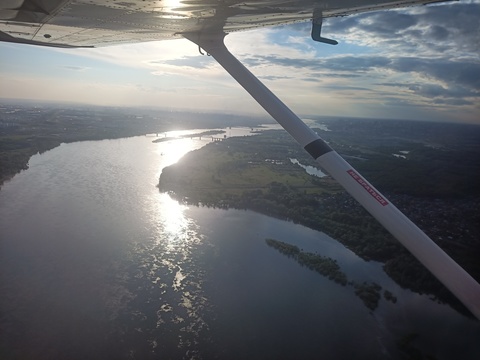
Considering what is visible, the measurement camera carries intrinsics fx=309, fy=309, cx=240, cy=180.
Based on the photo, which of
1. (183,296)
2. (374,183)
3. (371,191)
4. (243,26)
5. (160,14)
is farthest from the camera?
(374,183)

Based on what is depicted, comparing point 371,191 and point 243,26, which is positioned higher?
point 243,26

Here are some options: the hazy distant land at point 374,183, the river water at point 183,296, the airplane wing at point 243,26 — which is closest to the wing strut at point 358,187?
the airplane wing at point 243,26

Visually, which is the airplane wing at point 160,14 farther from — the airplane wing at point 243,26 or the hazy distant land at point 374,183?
the hazy distant land at point 374,183

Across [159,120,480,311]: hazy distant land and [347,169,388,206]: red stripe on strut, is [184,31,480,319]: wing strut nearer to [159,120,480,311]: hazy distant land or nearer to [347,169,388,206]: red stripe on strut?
[347,169,388,206]: red stripe on strut

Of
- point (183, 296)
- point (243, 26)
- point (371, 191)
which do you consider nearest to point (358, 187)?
point (371, 191)

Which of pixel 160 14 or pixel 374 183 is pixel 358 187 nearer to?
pixel 160 14

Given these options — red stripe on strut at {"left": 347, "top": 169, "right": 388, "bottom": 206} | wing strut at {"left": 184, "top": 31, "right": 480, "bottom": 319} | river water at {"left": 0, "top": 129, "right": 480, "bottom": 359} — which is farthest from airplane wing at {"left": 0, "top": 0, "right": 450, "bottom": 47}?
river water at {"left": 0, "top": 129, "right": 480, "bottom": 359}

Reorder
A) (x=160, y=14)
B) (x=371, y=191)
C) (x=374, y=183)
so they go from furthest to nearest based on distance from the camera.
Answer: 1. (x=374, y=183)
2. (x=371, y=191)
3. (x=160, y=14)
